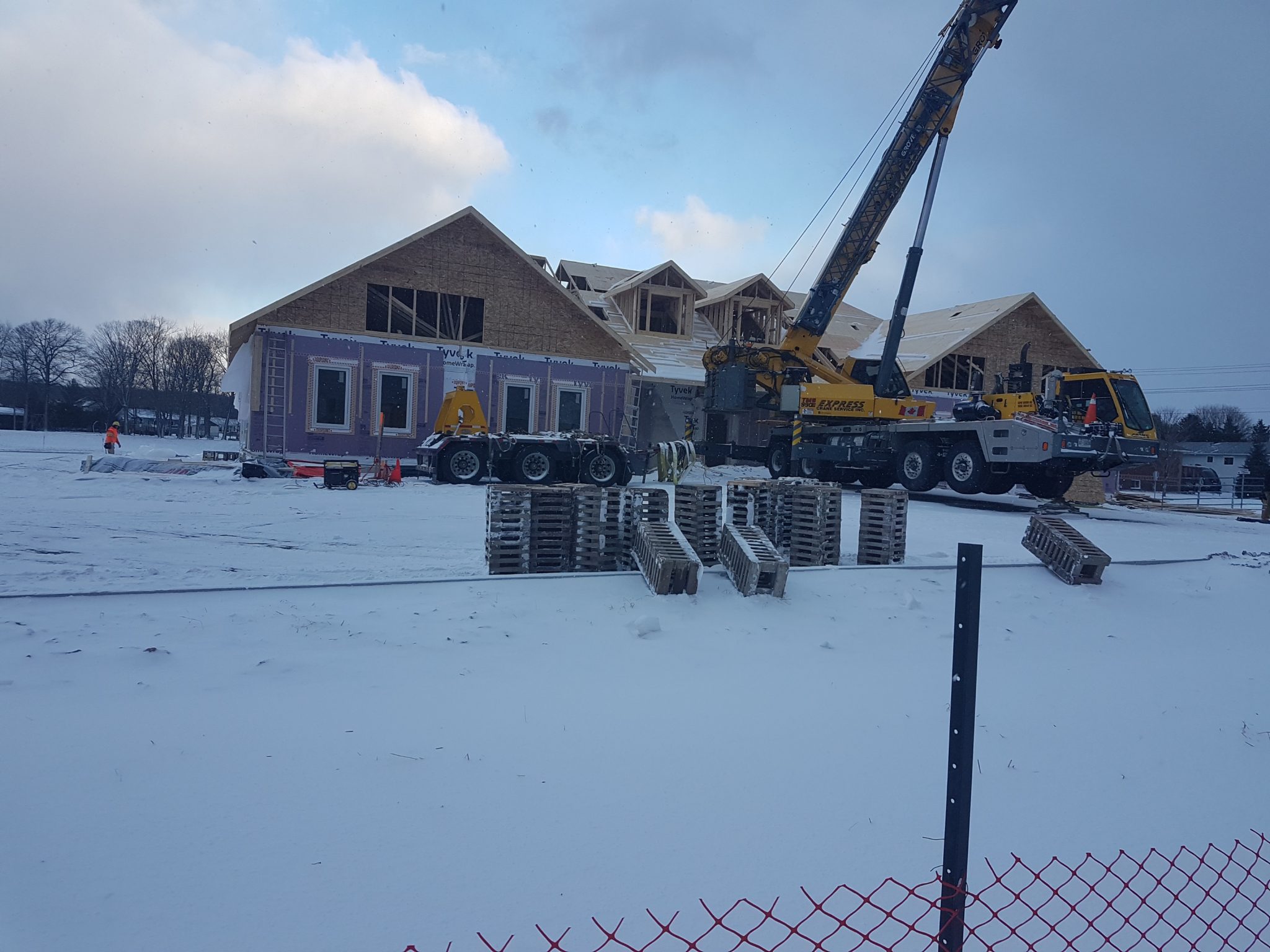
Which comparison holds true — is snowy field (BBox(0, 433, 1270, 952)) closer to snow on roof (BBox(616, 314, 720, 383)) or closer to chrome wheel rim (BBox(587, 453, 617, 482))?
chrome wheel rim (BBox(587, 453, 617, 482))

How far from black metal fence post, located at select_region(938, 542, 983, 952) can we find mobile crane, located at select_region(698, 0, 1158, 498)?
14555 mm

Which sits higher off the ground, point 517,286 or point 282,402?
point 517,286

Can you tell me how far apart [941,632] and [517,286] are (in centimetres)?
1951

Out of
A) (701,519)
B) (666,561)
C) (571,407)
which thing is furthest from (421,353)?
(666,561)

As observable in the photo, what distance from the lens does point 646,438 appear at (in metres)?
31.0

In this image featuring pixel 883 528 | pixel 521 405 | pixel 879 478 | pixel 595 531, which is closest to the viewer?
pixel 595 531

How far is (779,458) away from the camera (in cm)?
2155

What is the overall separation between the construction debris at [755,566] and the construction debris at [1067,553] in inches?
136

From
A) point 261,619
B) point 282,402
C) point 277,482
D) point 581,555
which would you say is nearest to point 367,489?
point 277,482

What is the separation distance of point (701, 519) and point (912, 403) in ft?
42.9

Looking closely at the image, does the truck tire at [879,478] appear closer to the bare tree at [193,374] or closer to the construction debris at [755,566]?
the construction debris at [755,566]

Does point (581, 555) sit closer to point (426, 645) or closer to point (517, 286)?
point (426, 645)

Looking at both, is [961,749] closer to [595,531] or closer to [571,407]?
[595,531]

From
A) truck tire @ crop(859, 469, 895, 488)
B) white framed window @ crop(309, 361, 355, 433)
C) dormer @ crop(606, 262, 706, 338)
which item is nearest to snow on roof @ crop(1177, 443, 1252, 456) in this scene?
dormer @ crop(606, 262, 706, 338)
